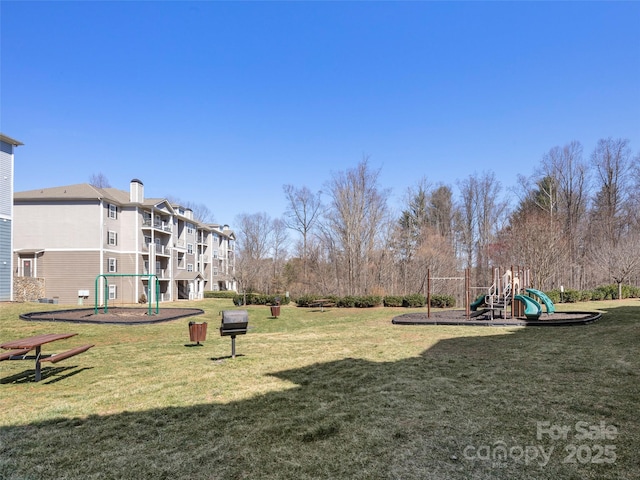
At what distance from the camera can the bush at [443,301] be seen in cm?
2312

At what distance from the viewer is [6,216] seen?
2245 cm

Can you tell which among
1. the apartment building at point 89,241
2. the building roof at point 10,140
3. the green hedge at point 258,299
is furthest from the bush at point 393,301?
the building roof at point 10,140

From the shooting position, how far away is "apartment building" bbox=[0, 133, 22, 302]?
2212cm

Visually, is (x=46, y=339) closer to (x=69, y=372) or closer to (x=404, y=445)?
(x=69, y=372)

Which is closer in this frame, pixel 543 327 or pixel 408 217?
pixel 543 327

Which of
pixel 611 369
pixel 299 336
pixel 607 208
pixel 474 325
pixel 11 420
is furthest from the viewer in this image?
pixel 607 208

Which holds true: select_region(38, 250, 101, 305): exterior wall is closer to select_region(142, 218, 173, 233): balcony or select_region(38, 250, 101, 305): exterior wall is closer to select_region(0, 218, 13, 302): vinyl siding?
select_region(0, 218, 13, 302): vinyl siding

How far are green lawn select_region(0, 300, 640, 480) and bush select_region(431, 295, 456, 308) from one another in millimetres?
15036

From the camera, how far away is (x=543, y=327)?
476 inches

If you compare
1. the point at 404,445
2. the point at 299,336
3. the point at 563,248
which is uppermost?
the point at 563,248

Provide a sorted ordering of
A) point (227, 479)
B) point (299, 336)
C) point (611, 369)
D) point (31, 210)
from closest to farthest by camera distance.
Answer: point (227, 479) < point (611, 369) < point (299, 336) < point (31, 210)

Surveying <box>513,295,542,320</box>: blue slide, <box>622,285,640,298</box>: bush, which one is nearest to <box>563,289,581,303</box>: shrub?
<box>622,285,640,298</box>: bush

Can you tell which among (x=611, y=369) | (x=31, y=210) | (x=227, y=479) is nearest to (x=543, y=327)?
(x=611, y=369)

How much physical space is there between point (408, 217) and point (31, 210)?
1310 inches
